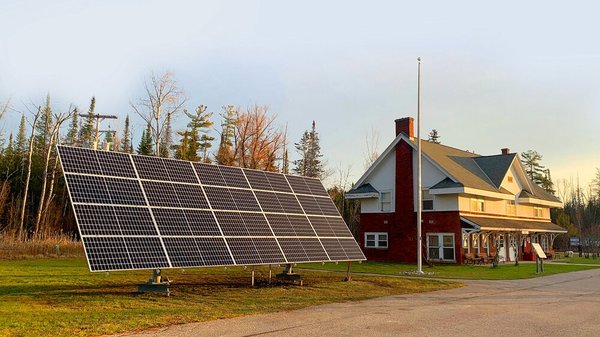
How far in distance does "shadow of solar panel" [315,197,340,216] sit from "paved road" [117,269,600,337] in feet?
18.6

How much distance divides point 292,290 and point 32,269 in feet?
46.8

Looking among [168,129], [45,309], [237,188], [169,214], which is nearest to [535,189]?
[168,129]

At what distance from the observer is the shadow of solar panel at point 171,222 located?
14641 millimetres

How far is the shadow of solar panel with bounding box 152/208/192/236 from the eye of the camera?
14641mm

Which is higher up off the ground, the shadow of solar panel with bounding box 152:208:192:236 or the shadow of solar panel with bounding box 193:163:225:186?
the shadow of solar panel with bounding box 193:163:225:186

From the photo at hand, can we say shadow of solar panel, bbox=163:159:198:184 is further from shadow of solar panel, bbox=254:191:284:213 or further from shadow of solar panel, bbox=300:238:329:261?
shadow of solar panel, bbox=300:238:329:261

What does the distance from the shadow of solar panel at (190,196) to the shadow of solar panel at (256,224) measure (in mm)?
1588

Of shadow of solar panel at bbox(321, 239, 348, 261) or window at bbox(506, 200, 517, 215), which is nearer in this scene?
shadow of solar panel at bbox(321, 239, 348, 261)

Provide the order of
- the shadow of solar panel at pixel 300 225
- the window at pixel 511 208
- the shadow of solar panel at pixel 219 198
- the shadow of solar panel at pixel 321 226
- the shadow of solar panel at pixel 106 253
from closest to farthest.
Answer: the shadow of solar panel at pixel 106 253
the shadow of solar panel at pixel 219 198
the shadow of solar panel at pixel 300 225
the shadow of solar panel at pixel 321 226
the window at pixel 511 208

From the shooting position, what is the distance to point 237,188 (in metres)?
18.5

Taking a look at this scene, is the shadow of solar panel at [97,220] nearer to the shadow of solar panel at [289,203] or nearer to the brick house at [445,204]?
the shadow of solar panel at [289,203]

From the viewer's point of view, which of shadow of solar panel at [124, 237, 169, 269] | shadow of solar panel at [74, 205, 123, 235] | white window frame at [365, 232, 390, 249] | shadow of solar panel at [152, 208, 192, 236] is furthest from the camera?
white window frame at [365, 232, 390, 249]

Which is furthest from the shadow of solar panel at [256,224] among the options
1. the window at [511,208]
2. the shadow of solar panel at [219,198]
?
the window at [511,208]

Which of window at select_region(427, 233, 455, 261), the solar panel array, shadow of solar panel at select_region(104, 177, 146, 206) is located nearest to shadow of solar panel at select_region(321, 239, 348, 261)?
the solar panel array
